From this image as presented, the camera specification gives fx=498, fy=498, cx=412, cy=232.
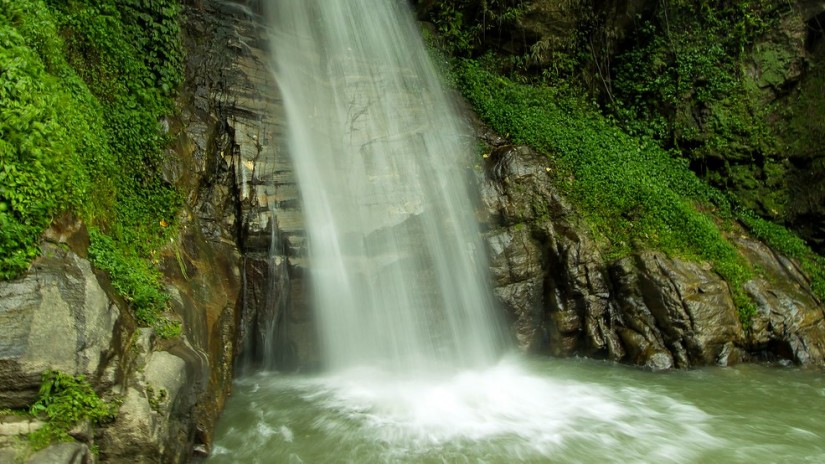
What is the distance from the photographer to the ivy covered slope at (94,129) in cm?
441

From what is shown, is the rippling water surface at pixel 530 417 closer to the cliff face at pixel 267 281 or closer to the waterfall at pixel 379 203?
the cliff face at pixel 267 281

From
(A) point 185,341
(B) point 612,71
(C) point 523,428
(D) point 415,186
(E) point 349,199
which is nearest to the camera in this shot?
A: (A) point 185,341

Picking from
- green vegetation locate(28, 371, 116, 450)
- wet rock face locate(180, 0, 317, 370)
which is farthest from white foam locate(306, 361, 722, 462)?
green vegetation locate(28, 371, 116, 450)

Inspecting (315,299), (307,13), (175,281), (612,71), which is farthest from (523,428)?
(612,71)

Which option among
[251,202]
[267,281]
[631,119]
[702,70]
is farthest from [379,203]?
[702,70]

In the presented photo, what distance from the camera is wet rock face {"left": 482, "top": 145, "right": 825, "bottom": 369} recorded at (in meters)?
8.51

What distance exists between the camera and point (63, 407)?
3898 millimetres

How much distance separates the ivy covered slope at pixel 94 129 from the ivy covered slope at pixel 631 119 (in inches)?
285

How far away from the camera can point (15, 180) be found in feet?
14.0

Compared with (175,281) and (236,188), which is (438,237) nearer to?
(236,188)

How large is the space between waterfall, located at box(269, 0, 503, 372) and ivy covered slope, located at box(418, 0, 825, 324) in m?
2.12

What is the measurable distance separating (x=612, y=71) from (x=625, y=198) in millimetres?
5421

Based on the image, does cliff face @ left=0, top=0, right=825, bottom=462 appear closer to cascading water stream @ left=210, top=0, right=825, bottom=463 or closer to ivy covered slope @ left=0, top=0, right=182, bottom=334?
ivy covered slope @ left=0, top=0, right=182, bottom=334

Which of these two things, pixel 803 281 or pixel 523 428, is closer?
pixel 523 428
